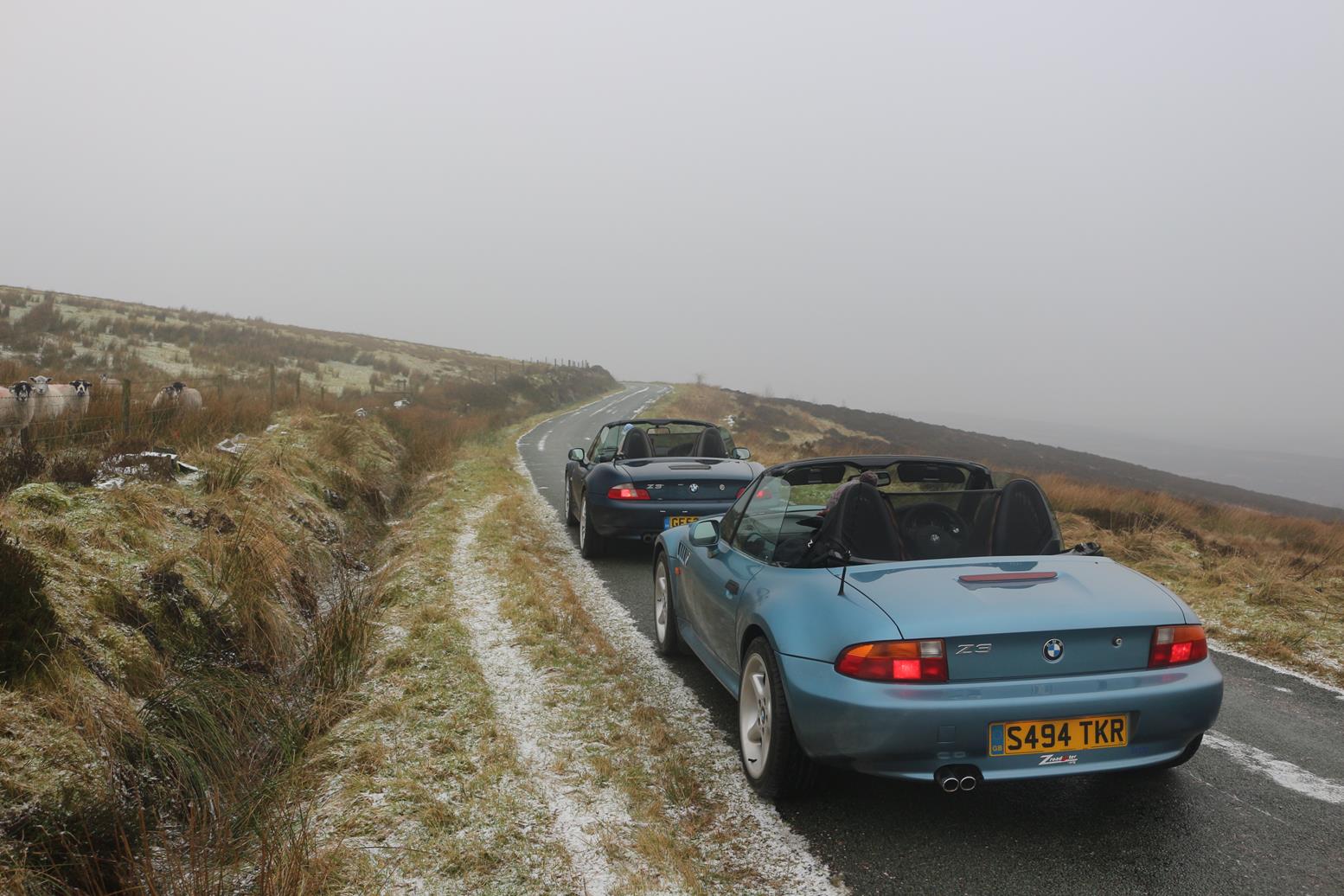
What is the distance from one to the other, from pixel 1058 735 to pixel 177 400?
46.5 feet

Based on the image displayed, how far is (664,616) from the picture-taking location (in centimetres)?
588

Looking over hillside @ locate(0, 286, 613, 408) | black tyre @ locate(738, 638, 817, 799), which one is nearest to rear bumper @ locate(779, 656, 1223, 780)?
black tyre @ locate(738, 638, 817, 799)

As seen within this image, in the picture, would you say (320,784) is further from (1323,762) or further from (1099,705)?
(1323,762)

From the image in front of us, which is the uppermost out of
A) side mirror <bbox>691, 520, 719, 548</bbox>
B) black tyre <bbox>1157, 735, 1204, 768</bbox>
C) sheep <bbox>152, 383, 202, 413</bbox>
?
side mirror <bbox>691, 520, 719, 548</bbox>

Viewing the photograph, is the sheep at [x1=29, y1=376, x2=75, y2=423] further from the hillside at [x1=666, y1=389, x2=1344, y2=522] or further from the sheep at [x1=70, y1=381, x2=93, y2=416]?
the hillside at [x1=666, y1=389, x2=1344, y2=522]

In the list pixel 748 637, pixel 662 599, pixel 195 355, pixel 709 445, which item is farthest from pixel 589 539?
pixel 195 355

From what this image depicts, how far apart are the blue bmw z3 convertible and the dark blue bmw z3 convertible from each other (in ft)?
14.2

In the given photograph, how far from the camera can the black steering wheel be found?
4160 millimetres

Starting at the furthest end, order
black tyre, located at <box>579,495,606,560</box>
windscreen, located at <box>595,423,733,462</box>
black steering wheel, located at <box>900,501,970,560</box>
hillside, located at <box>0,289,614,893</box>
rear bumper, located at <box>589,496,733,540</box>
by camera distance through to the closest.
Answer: windscreen, located at <box>595,423,733,462</box> < black tyre, located at <box>579,495,606,560</box> < rear bumper, located at <box>589,496,733,540</box> < black steering wheel, located at <box>900,501,970,560</box> < hillside, located at <box>0,289,614,893</box>

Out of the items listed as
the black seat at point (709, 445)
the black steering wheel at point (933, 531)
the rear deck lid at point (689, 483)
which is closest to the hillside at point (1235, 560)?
the black steering wheel at point (933, 531)

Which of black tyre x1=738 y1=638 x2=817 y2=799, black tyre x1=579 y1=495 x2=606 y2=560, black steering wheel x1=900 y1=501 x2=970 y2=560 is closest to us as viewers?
black tyre x1=738 y1=638 x2=817 y2=799

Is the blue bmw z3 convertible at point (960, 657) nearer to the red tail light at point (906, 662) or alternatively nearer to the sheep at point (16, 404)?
the red tail light at point (906, 662)

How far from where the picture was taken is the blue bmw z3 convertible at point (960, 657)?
3113 millimetres

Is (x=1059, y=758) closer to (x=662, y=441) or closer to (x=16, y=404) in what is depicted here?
(x=662, y=441)
